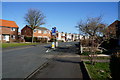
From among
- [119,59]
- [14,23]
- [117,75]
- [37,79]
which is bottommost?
[37,79]

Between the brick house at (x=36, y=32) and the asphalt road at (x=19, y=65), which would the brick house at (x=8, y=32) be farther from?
the asphalt road at (x=19, y=65)

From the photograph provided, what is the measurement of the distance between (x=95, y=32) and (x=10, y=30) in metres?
31.1

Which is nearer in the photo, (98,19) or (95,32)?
(95,32)

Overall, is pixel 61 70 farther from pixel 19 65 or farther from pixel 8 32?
pixel 8 32

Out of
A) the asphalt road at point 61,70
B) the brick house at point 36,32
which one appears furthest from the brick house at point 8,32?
the asphalt road at point 61,70

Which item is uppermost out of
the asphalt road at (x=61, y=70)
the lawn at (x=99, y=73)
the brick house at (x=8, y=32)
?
the brick house at (x=8, y=32)

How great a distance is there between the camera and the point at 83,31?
24250 millimetres

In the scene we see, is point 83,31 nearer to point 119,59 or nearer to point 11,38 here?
point 119,59

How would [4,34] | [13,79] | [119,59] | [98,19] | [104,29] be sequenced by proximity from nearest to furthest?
[119,59] < [13,79] < [104,29] < [98,19] < [4,34]

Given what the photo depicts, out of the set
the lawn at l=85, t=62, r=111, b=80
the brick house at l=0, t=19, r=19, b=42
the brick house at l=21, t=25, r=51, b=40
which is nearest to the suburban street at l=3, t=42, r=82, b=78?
the lawn at l=85, t=62, r=111, b=80

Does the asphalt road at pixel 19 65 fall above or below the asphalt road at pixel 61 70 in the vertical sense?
above

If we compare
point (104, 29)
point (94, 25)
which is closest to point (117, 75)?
point (104, 29)

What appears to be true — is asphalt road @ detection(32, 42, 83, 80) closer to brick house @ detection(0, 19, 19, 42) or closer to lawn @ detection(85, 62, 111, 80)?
lawn @ detection(85, 62, 111, 80)

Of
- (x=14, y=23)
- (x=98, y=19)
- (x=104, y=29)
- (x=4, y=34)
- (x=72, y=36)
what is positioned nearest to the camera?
(x=104, y=29)
